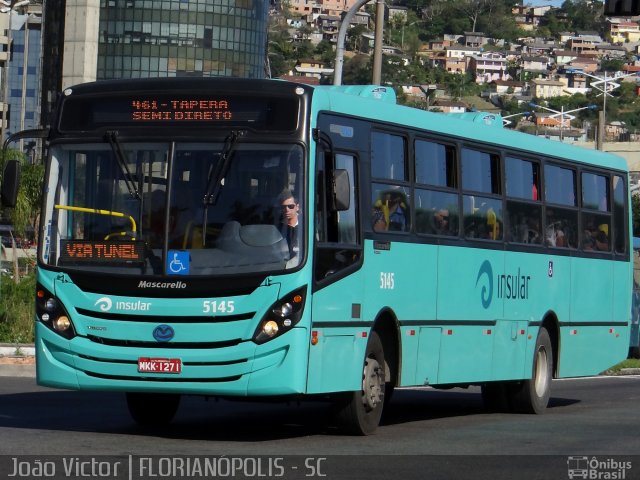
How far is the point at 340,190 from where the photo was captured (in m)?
13.0

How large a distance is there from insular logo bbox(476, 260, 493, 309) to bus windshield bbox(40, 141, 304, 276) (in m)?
4.07

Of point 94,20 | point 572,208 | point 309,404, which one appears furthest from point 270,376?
point 94,20

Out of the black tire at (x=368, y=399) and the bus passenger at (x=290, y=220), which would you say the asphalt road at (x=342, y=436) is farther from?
the bus passenger at (x=290, y=220)

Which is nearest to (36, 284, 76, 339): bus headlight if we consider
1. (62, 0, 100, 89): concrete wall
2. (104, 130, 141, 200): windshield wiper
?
(104, 130, 141, 200): windshield wiper

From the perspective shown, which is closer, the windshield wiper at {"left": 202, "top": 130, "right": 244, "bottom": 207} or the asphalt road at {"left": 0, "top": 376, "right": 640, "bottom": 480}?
the asphalt road at {"left": 0, "top": 376, "right": 640, "bottom": 480}

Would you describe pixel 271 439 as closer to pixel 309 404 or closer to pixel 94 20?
pixel 309 404

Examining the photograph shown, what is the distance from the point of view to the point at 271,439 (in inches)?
537

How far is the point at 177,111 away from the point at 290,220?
1.38 metres

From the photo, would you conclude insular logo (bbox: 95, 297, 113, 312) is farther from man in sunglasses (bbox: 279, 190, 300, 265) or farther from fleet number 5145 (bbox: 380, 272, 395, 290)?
fleet number 5145 (bbox: 380, 272, 395, 290)

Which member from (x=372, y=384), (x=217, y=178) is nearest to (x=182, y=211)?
(x=217, y=178)

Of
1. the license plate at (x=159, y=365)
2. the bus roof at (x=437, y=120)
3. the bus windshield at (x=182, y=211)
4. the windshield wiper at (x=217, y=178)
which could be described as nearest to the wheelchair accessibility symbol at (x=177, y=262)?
the bus windshield at (x=182, y=211)

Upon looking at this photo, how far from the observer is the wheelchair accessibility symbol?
1280 centimetres

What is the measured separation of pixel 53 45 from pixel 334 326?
13423 centimetres

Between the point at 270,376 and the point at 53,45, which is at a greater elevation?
the point at 53,45
